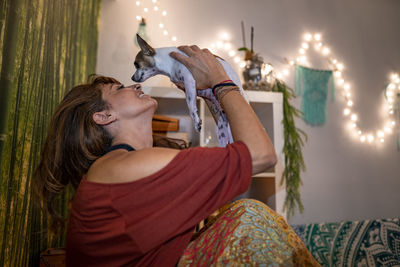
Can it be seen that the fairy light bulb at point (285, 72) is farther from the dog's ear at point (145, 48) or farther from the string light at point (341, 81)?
the dog's ear at point (145, 48)

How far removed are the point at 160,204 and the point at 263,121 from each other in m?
1.60

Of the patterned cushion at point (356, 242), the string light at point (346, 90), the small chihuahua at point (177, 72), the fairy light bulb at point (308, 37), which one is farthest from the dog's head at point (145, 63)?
the fairy light bulb at point (308, 37)

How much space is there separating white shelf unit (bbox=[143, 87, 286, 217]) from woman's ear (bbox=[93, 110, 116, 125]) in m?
0.88

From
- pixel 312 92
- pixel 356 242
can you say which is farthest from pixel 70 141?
pixel 312 92

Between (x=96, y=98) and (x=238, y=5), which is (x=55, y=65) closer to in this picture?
(x=96, y=98)

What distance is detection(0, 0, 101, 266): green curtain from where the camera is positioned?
105cm

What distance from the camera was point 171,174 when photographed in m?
0.85

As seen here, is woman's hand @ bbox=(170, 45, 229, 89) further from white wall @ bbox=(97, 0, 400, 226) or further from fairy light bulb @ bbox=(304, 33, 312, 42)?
fairy light bulb @ bbox=(304, 33, 312, 42)

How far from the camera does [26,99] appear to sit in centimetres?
120

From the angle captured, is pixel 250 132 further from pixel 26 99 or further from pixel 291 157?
pixel 291 157

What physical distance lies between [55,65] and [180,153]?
1.01m

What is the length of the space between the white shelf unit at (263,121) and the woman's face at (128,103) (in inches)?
32.7

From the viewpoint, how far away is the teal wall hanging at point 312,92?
2.83m

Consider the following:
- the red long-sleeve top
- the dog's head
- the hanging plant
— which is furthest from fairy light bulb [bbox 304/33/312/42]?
the red long-sleeve top
